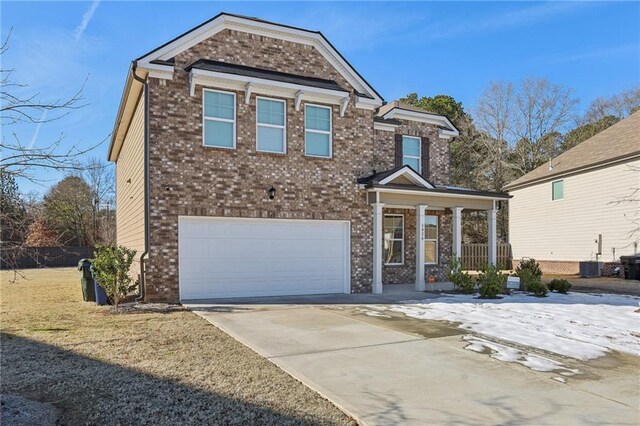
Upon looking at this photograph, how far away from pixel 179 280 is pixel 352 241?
5116 millimetres

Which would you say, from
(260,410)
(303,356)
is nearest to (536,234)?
(303,356)

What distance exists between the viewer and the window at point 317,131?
13.4 metres

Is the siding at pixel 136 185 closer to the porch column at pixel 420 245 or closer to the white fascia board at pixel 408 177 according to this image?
the white fascia board at pixel 408 177

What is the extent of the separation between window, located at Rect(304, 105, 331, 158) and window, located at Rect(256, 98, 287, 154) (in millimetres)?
708

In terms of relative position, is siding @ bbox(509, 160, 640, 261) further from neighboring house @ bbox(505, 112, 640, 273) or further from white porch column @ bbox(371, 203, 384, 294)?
white porch column @ bbox(371, 203, 384, 294)

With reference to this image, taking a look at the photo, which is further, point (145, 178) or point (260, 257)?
point (260, 257)

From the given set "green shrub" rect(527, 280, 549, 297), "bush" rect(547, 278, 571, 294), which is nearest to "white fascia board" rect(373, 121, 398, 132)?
"green shrub" rect(527, 280, 549, 297)

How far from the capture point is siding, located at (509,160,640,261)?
19.6 meters

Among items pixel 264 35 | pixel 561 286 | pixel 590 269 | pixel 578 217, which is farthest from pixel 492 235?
pixel 264 35

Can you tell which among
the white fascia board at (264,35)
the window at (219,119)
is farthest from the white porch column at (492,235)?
the window at (219,119)

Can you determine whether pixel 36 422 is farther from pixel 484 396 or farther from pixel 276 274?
pixel 276 274

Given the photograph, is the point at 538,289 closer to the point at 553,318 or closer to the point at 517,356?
the point at 553,318

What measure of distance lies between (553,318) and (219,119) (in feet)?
29.8

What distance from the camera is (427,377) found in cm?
530
